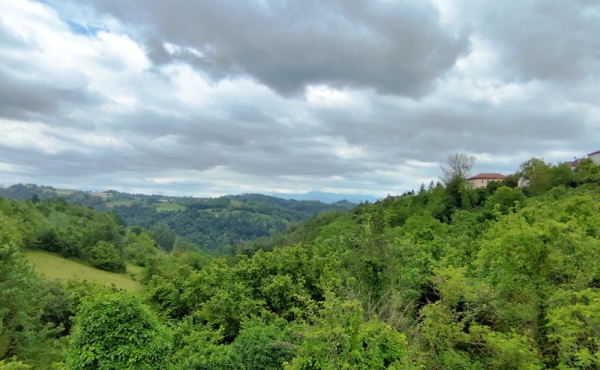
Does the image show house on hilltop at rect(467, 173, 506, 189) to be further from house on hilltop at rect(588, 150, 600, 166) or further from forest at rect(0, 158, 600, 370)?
forest at rect(0, 158, 600, 370)

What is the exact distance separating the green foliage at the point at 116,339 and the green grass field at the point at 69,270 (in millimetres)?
37792

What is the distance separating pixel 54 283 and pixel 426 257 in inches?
1203

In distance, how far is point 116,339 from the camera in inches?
414

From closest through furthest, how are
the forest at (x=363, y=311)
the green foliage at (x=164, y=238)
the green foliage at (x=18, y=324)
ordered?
1. the forest at (x=363, y=311)
2. the green foliage at (x=18, y=324)
3. the green foliage at (x=164, y=238)

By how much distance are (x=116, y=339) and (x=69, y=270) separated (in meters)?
47.1

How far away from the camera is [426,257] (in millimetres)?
18062

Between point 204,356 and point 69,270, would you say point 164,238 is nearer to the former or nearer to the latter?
point 69,270

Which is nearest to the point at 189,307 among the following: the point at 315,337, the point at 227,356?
the point at 227,356

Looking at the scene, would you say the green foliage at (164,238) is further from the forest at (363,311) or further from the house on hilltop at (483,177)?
the house on hilltop at (483,177)

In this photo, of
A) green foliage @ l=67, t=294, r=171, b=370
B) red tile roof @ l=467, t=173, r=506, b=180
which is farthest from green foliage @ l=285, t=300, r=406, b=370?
red tile roof @ l=467, t=173, r=506, b=180

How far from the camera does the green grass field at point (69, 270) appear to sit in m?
44.9

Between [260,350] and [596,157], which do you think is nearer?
[260,350]

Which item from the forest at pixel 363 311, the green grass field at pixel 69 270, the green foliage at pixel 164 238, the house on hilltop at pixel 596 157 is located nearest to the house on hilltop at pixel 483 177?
the house on hilltop at pixel 596 157

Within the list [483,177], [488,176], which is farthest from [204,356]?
[488,176]
